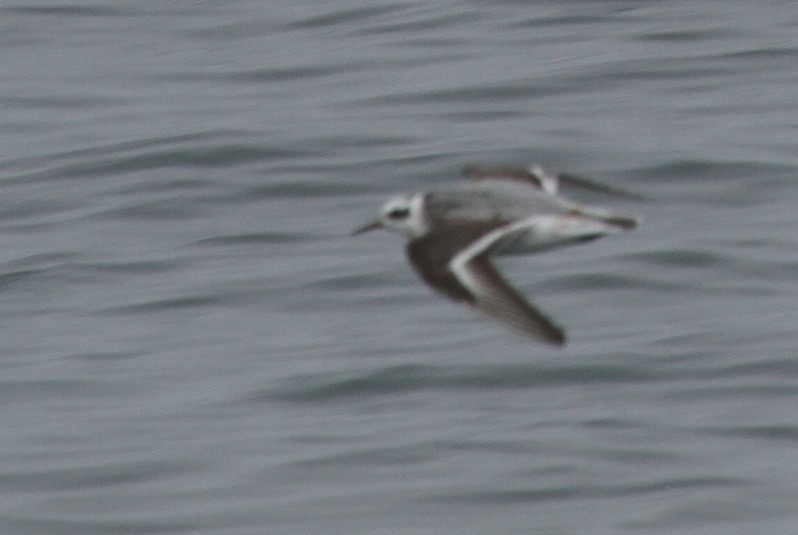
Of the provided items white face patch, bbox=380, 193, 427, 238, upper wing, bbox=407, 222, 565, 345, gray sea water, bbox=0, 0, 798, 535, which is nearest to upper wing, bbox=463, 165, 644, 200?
white face patch, bbox=380, 193, 427, 238

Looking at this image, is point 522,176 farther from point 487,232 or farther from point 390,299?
point 390,299

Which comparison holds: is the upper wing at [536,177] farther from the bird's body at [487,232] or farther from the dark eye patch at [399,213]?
the dark eye patch at [399,213]

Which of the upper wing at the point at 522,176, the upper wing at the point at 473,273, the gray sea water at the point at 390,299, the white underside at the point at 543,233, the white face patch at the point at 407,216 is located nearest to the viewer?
the upper wing at the point at 473,273

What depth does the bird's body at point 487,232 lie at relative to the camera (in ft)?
27.2

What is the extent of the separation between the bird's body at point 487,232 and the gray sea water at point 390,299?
7.56ft

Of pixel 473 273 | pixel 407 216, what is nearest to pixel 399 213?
pixel 407 216

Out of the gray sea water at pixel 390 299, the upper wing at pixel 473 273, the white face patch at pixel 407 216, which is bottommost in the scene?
the upper wing at pixel 473 273

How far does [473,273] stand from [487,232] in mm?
290

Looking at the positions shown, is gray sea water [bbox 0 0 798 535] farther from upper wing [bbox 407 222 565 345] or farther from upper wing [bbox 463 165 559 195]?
upper wing [bbox 407 222 565 345]

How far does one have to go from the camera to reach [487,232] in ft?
28.4

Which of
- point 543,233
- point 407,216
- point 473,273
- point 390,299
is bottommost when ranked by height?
point 473,273

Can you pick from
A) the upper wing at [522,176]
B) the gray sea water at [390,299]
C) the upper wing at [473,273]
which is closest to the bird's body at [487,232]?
the upper wing at [473,273]

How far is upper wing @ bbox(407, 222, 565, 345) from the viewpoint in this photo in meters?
8.20

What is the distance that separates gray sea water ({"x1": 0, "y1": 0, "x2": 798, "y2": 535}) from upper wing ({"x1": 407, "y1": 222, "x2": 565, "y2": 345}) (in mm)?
2723
